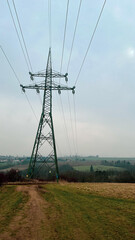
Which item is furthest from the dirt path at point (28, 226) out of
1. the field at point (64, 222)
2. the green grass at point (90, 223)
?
the green grass at point (90, 223)

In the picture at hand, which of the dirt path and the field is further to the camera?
the field

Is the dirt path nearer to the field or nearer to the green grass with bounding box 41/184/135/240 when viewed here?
the field

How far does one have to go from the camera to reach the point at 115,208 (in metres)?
12.1

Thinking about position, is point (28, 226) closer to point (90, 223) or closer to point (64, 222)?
point (64, 222)

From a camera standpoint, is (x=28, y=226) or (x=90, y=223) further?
(x=90, y=223)

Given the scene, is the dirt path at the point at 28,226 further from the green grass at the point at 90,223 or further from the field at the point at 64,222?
the green grass at the point at 90,223

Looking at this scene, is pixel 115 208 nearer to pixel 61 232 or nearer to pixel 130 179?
pixel 61 232

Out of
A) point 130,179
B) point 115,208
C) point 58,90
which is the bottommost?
point 130,179

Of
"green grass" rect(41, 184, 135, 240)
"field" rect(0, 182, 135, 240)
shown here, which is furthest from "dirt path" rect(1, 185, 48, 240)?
"green grass" rect(41, 184, 135, 240)

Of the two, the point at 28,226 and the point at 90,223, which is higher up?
the point at 28,226

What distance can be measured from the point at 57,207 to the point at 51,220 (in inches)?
118

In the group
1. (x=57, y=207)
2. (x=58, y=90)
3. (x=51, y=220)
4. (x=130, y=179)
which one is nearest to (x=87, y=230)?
(x=51, y=220)

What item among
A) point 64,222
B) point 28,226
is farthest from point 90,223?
point 28,226

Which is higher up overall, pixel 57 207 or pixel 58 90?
pixel 58 90
